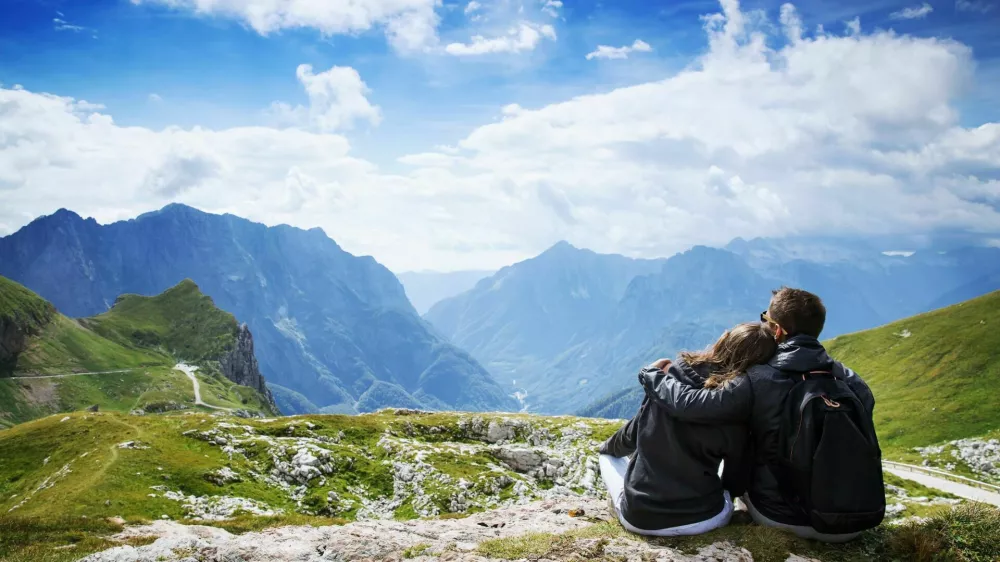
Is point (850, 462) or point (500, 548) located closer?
point (850, 462)

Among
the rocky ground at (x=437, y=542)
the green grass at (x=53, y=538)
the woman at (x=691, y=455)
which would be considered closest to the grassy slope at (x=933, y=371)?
the rocky ground at (x=437, y=542)

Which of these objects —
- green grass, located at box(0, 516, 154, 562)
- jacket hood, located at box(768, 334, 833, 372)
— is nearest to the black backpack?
jacket hood, located at box(768, 334, 833, 372)

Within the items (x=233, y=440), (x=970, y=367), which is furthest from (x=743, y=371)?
(x=970, y=367)

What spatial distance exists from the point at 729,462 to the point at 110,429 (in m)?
54.9

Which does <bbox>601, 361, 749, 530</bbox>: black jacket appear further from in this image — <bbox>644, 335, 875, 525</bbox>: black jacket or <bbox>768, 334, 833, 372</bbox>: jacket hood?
<bbox>768, 334, 833, 372</bbox>: jacket hood

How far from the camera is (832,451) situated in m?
10.6

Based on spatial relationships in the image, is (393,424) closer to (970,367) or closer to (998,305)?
(970,367)

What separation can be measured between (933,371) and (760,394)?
5405 inches

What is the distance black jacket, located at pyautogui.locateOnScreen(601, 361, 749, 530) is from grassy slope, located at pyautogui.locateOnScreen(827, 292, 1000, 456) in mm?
95887

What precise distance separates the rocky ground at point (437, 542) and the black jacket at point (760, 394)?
10.4ft

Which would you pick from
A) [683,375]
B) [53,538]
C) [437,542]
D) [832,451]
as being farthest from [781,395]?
[53,538]

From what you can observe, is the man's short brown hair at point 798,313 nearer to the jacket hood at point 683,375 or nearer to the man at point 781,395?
the man at point 781,395

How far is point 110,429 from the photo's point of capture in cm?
4853

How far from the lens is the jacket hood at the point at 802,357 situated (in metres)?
10.9
